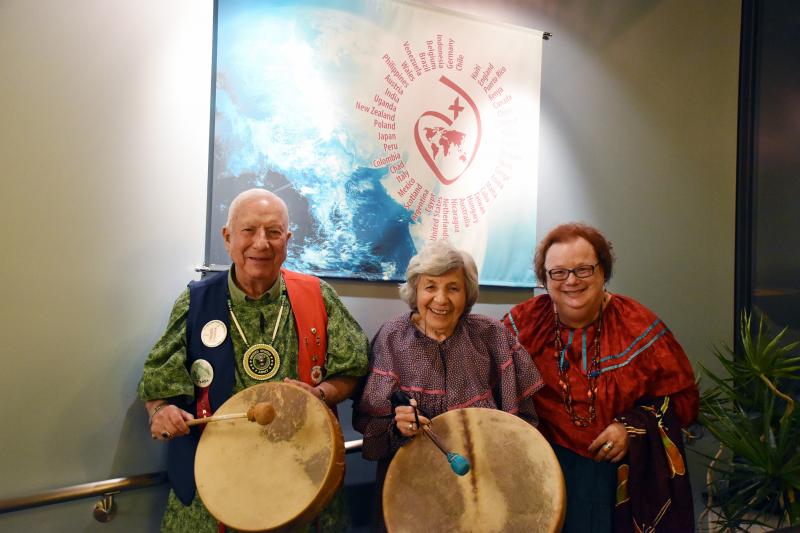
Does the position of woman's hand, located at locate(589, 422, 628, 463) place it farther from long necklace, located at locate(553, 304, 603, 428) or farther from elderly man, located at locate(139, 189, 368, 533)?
elderly man, located at locate(139, 189, 368, 533)

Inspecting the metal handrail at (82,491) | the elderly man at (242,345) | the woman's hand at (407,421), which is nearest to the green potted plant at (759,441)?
the woman's hand at (407,421)

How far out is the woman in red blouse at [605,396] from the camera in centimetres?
189

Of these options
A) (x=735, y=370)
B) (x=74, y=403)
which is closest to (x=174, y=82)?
(x=74, y=403)

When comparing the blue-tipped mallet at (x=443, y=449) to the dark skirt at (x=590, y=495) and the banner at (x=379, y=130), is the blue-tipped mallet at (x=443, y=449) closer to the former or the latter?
the dark skirt at (x=590, y=495)

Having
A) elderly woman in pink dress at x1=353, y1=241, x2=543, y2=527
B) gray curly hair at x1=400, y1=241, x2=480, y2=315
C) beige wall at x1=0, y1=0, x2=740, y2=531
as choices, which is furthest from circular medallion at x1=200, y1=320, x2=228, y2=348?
gray curly hair at x1=400, y1=241, x2=480, y2=315

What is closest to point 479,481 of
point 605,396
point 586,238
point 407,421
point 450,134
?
point 407,421

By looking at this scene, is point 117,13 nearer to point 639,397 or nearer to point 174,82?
point 174,82

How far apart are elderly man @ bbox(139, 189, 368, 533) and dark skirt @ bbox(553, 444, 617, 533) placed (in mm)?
797

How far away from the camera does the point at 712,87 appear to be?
3230 mm

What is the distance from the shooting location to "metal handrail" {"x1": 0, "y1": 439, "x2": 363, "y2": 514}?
5.67 feet

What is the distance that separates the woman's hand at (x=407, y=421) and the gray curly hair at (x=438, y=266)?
0.40 metres

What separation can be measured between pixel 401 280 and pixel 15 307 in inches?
55.0

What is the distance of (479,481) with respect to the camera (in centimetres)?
152

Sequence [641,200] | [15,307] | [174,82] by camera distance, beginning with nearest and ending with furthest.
Answer: 1. [15,307]
2. [174,82]
3. [641,200]
